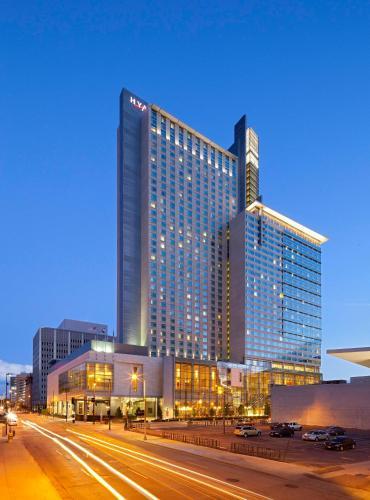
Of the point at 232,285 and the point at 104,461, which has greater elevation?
the point at 232,285

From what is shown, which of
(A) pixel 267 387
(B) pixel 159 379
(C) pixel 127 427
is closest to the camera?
(C) pixel 127 427

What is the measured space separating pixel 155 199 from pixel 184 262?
83.3ft

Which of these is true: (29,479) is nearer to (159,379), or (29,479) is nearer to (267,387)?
(159,379)

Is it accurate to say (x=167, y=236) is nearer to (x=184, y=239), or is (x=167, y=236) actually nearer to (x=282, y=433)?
Answer: (x=184, y=239)

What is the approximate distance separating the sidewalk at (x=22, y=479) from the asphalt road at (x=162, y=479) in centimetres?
58

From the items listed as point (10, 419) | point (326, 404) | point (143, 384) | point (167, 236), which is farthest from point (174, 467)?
point (167, 236)

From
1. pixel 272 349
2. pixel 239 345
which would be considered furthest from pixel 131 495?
pixel 272 349

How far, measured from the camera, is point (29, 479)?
27641 mm

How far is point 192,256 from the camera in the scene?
17475cm

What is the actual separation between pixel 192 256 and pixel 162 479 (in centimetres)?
14778

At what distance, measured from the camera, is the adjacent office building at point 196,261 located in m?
157

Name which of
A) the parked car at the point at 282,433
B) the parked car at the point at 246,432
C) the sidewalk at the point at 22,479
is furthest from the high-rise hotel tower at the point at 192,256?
the sidewalk at the point at 22,479

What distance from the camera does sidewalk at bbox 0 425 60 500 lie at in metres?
23.5

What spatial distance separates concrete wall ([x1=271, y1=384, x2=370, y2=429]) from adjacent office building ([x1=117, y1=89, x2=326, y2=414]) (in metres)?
66.8
